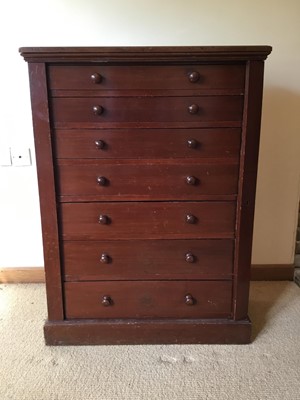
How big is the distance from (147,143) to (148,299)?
2.11 feet

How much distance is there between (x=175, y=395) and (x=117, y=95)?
1090 millimetres

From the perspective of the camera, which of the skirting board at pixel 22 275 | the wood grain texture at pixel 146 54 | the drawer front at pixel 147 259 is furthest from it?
the skirting board at pixel 22 275

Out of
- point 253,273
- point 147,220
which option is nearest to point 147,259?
point 147,220

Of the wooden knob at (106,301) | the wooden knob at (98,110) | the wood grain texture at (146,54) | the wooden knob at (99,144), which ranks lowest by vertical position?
the wooden knob at (106,301)

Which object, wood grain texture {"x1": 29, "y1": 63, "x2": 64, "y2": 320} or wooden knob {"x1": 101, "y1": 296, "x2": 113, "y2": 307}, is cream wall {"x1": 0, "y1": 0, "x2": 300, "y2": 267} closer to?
wood grain texture {"x1": 29, "y1": 63, "x2": 64, "y2": 320}

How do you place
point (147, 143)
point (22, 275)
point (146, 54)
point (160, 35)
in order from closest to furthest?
point (146, 54) → point (147, 143) → point (160, 35) → point (22, 275)

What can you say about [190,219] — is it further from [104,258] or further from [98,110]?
[98,110]

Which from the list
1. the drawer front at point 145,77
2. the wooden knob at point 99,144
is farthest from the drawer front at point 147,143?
the drawer front at point 145,77

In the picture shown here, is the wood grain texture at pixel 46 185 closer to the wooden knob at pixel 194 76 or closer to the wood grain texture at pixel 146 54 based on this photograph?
the wood grain texture at pixel 146 54

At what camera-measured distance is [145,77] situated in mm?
1196

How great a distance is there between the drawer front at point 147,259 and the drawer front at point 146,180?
199 mm

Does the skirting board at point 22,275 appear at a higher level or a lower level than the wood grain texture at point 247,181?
lower

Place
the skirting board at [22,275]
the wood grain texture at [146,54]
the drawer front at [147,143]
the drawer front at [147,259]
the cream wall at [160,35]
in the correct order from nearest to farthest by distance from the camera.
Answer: the wood grain texture at [146,54]
the drawer front at [147,143]
the drawer front at [147,259]
the cream wall at [160,35]
the skirting board at [22,275]

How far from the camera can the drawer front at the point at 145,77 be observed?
1189 mm
